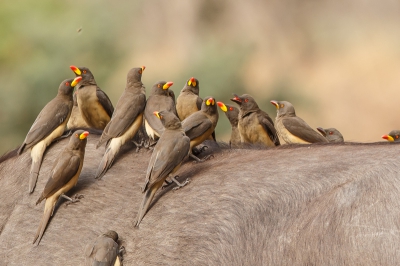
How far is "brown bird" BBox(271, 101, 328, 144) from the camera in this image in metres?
4.75

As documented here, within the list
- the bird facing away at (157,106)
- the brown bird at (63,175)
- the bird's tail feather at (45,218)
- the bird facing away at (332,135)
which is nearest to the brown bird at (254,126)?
the bird facing away at (332,135)

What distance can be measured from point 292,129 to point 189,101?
2.69 feet

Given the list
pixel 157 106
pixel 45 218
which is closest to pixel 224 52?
pixel 157 106

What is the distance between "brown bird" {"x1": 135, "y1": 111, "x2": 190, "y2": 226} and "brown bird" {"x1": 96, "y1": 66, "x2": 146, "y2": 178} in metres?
0.42

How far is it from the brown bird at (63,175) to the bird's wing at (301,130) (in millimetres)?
1637

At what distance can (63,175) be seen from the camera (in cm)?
376

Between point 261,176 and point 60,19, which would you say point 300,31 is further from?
point 261,176

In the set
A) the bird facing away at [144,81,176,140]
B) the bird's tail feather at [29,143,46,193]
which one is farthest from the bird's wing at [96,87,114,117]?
the bird's tail feather at [29,143,46,193]

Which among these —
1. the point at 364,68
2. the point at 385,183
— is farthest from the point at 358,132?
the point at 385,183

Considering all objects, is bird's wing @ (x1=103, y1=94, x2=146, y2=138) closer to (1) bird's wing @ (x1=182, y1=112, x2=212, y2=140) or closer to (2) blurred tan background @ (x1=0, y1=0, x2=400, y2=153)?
(1) bird's wing @ (x1=182, y1=112, x2=212, y2=140)

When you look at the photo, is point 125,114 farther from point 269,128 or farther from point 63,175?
point 269,128

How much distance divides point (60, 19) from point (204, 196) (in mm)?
7214

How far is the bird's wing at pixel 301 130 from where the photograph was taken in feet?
15.5

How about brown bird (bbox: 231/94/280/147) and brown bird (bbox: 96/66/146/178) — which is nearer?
brown bird (bbox: 96/66/146/178)
